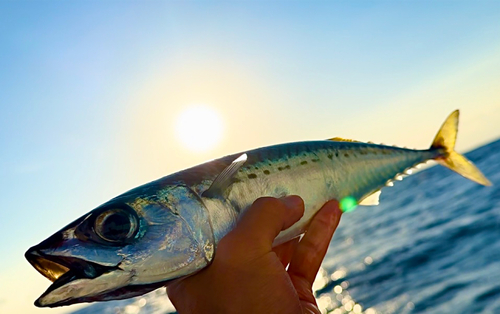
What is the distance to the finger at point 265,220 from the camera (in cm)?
322

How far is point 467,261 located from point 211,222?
14191 millimetres

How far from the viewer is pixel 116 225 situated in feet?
9.36

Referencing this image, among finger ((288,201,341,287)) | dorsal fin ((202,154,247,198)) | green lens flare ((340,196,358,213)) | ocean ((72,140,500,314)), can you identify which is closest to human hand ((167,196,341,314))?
dorsal fin ((202,154,247,198))

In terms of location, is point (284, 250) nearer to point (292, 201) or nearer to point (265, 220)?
point (292, 201)

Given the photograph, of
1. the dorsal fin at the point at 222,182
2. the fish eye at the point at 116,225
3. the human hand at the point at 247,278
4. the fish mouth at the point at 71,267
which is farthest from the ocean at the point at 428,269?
the fish mouth at the point at 71,267

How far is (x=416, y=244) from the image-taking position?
20438 mm

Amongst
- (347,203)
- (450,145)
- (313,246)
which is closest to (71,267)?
(313,246)

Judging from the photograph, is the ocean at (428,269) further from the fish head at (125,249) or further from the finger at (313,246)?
the fish head at (125,249)

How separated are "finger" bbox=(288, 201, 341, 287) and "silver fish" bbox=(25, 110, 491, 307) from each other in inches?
4.0

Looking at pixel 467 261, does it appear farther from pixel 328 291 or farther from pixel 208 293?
pixel 208 293

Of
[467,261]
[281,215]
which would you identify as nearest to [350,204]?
[281,215]

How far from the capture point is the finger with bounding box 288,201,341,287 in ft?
14.0

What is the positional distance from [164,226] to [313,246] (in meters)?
1.86

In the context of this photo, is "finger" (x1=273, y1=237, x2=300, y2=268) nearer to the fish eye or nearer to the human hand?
the human hand
